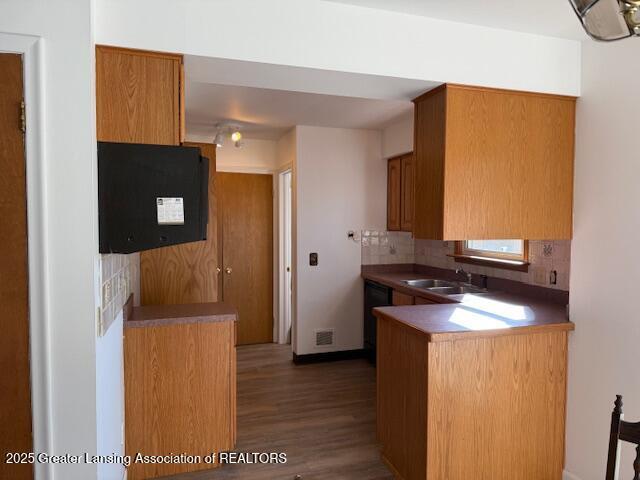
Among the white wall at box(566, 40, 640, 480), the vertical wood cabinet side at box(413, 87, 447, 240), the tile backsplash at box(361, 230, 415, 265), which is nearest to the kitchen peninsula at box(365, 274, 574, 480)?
the white wall at box(566, 40, 640, 480)

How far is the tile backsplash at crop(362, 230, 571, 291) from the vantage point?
2.86 meters

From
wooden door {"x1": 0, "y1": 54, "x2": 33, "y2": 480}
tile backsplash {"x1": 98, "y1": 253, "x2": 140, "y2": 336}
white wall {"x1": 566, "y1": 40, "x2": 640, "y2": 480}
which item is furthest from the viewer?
white wall {"x1": 566, "y1": 40, "x2": 640, "y2": 480}

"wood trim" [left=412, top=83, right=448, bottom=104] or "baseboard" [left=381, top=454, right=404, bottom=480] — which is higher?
"wood trim" [left=412, top=83, right=448, bottom=104]

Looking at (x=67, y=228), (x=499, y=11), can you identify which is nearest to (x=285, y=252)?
(x=499, y=11)

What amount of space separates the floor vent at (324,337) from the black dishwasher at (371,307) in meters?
0.37

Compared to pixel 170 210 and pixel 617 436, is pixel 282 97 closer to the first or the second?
pixel 170 210

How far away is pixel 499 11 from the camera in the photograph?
1.98 m

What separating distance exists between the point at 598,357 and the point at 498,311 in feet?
1.86

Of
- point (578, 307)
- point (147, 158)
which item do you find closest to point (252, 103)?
point (147, 158)

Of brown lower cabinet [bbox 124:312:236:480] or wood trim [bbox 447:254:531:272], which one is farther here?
wood trim [bbox 447:254:531:272]

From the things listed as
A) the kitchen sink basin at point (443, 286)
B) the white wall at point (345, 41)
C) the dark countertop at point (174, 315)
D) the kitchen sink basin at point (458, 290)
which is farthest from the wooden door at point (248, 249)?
the white wall at point (345, 41)

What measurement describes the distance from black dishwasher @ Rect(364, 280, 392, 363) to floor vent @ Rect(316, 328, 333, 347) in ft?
1.23

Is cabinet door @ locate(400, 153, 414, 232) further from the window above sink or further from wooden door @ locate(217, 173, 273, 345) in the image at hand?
wooden door @ locate(217, 173, 273, 345)

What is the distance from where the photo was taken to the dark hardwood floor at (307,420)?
8.48 feet
